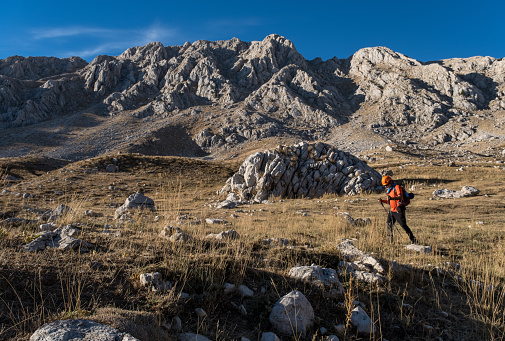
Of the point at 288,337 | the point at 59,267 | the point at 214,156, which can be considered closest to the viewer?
the point at 288,337

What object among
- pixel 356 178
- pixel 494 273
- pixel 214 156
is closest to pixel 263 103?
pixel 214 156

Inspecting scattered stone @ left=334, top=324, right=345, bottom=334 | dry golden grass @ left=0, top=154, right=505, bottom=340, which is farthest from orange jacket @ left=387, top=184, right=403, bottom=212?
scattered stone @ left=334, top=324, right=345, bottom=334

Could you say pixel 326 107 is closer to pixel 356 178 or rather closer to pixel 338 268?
pixel 356 178

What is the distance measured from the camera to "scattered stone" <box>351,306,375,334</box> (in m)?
3.21

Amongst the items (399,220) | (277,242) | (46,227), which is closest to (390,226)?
(399,220)

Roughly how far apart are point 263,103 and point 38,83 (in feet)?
248

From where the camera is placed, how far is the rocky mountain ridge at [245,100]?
63656 millimetres

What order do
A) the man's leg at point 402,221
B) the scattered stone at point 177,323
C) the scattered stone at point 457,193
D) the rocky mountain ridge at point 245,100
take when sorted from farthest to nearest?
1. the rocky mountain ridge at point 245,100
2. the scattered stone at point 457,193
3. the man's leg at point 402,221
4. the scattered stone at point 177,323

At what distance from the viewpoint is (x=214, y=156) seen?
203 feet

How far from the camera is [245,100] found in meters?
85.5

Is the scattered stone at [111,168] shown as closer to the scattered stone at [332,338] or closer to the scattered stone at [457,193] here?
the scattered stone at [332,338]

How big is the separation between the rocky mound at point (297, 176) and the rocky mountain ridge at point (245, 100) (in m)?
39.9

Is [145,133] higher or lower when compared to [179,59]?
lower

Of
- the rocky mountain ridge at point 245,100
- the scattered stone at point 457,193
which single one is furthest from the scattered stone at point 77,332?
the rocky mountain ridge at point 245,100
